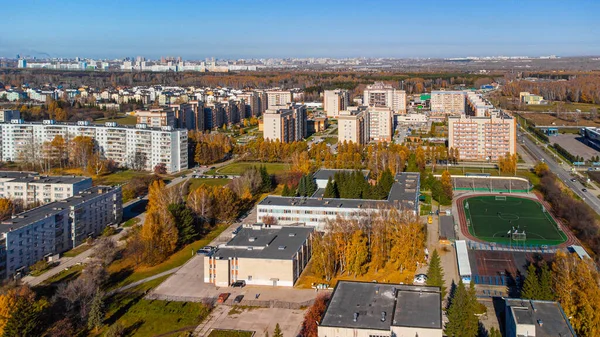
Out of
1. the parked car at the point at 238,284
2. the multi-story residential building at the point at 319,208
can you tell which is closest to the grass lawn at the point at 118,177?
the multi-story residential building at the point at 319,208

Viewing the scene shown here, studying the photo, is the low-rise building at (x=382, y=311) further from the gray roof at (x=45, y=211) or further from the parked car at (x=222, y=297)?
the gray roof at (x=45, y=211)

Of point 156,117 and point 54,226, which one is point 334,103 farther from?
point 54,226

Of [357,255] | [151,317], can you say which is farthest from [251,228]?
[151,317]

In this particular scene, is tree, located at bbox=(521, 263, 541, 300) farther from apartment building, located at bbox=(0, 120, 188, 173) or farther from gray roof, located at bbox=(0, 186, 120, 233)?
apartment building, located at bbox=(0, 120, 188, 173)

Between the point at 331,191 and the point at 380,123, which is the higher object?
the point at 380,123

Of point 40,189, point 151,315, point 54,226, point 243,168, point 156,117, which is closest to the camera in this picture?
point 151,315

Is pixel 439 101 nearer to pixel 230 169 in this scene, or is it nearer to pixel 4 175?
pixel 230 169

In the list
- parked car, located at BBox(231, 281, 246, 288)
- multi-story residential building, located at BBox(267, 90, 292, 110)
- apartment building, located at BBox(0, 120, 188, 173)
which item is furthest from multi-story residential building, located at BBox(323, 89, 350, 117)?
parked car, located at BBox(231, 281, 246, 288)

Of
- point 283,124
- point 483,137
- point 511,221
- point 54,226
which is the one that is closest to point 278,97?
point 283,124
